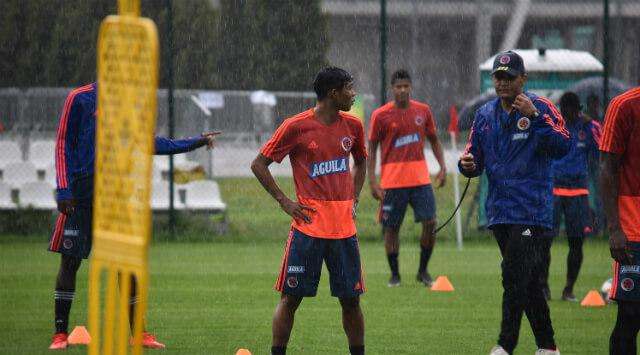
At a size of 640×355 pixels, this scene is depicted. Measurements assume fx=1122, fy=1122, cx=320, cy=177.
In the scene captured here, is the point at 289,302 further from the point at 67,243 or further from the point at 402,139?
the point at 402,139

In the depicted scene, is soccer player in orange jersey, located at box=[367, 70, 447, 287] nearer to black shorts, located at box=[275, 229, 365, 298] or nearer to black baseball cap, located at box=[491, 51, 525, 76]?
black baseball cap, located at box=[491, 51, 525, 76]

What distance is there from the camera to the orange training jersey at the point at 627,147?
6.27 metres

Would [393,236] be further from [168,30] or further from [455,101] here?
[455,101]

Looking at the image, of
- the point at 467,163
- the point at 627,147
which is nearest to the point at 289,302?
the point at 467,163

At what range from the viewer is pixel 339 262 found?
710 centimetres

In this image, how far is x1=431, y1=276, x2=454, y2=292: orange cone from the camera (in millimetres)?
11852

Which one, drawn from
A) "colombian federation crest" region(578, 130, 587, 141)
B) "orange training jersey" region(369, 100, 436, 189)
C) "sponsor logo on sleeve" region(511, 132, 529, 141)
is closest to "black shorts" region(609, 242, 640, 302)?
"sponsor logo on sleeve" region(511, 132, 529, 141)

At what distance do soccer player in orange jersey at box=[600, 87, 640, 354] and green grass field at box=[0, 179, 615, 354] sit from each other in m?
2.21

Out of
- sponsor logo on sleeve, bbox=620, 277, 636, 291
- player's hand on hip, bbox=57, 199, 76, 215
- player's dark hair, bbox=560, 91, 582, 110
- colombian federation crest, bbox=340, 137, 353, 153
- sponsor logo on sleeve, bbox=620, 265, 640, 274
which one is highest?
player's dark hair, bbox=560, 91, 582, 110

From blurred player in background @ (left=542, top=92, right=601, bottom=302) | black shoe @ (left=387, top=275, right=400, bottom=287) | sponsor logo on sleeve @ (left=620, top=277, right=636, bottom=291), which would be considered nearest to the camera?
sponsor logo on sleeve @ (left=620, top=277, right=636, bottom=291)

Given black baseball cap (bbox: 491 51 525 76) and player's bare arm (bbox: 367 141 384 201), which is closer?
black baseball cap (bbox: 491 51 525 76)

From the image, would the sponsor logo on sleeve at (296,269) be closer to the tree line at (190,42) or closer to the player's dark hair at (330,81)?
the player's dark hair at (330,81)

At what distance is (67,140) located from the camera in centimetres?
809

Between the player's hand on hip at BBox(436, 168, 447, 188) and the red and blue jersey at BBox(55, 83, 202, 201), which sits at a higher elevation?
the red and blue jersey at BBox(55, 83, 202, 201)
